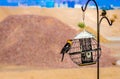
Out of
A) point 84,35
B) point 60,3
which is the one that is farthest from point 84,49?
point 60,3

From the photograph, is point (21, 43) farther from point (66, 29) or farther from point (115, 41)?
point (115, 41)

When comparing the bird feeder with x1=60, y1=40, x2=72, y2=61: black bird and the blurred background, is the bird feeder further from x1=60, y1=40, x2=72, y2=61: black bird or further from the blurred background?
the blurred background

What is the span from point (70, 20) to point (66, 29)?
0.20 ft

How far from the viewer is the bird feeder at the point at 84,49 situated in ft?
5.28

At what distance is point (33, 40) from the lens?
→ 1565 millimetres

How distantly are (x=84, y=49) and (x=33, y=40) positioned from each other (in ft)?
1.07

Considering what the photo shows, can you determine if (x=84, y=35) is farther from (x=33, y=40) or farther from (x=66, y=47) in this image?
(x=33, y=40)

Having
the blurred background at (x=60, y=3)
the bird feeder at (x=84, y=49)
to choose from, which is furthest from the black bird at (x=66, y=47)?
the blurred background at (x=60, y=3)

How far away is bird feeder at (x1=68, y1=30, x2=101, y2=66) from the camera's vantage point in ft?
5.28

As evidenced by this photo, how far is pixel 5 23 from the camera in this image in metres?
1.54

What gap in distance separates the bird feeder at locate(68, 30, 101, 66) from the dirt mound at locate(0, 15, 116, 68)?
40 millimetres

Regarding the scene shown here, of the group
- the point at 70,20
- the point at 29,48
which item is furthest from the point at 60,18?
the point at 29,48

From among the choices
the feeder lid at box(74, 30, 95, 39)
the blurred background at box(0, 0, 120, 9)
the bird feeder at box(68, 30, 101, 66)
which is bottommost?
the bird feeder at box(68, 30, 101, 66)

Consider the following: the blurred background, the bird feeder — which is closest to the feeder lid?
the bird feeder
